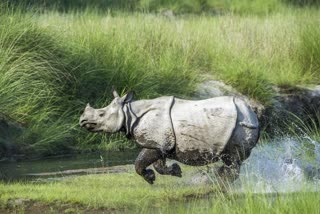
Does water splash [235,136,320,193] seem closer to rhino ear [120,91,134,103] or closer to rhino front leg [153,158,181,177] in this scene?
rhino front leg [153,158,181,177]

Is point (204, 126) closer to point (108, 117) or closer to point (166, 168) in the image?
point (166, 168)

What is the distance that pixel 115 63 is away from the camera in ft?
48.9

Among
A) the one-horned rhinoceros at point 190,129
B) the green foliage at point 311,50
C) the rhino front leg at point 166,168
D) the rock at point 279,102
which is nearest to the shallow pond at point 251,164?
the one-horned rhinoceros at point 190,129

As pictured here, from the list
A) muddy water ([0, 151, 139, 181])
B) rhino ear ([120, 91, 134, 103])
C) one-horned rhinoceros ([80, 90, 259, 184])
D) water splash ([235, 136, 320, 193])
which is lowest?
muddy water ([0, 151, 139, 181])

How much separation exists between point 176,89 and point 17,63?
318 cm

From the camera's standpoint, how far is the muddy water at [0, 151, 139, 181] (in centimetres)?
1112

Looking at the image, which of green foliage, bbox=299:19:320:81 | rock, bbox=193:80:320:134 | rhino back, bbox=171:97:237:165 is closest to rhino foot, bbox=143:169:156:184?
rhino back, bbox=171:97:237:165

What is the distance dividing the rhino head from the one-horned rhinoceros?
1 cm

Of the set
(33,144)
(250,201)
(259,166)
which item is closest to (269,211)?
(250,201)

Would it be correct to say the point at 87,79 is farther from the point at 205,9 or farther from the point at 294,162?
the point at 205,9

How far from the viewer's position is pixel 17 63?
1343 cm

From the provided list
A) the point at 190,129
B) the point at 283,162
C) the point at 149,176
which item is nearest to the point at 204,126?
the point at 190,129

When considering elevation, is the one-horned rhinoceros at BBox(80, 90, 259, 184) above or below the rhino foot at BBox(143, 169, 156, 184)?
above

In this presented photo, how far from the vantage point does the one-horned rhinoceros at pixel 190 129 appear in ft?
30.6
